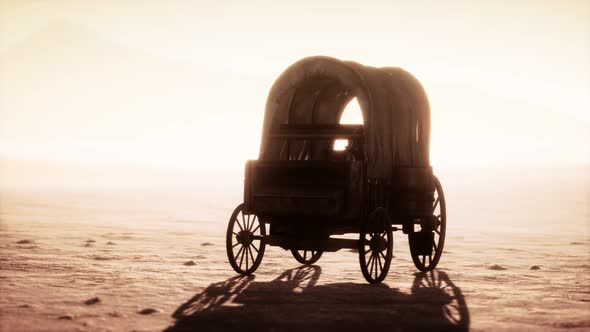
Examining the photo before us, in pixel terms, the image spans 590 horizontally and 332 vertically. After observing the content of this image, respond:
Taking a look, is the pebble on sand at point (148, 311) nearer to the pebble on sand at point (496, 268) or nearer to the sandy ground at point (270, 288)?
the sandy ground at point (270, 288)

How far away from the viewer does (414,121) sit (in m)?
14.0

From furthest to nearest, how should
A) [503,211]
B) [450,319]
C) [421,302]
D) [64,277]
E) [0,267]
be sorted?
[503,211], [0,267], [64,277], [421,302], [450,319]

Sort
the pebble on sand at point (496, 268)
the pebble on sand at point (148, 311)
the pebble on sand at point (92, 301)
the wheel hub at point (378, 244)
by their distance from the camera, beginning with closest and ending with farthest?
the pebble on sand at point (148, 311), the pebble on sand at point (92, 301), the wheel hub at point (378, 244), the pebble on sand at point (496, 268)

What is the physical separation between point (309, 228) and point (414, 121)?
2.83 meters

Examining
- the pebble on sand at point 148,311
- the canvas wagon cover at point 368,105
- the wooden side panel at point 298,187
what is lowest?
the pebble on sand at point 148,311

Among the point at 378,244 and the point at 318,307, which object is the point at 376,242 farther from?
the point at 318,307

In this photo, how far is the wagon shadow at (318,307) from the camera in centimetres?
868

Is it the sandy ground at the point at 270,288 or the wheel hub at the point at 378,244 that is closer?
the sandy ground at the point at 270,288

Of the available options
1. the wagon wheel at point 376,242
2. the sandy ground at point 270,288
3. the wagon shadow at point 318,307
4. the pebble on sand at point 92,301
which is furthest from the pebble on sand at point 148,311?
the wagon wheel at point 376,242

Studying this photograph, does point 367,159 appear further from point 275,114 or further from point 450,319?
point 450,319

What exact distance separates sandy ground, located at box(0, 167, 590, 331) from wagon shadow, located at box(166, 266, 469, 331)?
0.01m

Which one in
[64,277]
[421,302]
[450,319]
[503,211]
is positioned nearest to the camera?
[450,319]

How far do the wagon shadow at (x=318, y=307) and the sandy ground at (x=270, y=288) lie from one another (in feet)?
0.04

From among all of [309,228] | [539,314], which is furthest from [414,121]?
[539,314]
